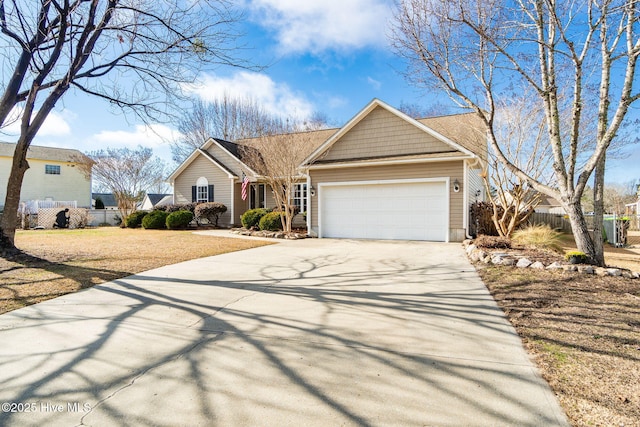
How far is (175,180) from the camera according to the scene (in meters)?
20.8

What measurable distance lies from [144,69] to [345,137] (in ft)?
25.9

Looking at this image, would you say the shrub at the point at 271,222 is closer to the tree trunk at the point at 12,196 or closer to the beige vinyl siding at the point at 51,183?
the tree trunk at the point at 12,196

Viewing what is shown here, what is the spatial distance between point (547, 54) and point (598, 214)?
3.65m

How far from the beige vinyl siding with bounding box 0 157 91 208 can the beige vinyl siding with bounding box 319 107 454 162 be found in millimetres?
26013

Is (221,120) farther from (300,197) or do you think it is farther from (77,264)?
(77,264)

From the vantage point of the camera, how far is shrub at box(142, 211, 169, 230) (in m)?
17.3

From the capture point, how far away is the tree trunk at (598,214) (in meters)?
6.85

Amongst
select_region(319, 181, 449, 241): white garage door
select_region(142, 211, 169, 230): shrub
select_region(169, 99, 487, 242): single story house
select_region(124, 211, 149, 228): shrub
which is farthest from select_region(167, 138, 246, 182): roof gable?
select_region(319, 181, 449, 241): white garage door

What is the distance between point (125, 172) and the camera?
22094 millimetres

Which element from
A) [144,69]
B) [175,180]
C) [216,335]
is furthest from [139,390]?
[175,180]

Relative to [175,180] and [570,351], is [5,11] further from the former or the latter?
[175,180]

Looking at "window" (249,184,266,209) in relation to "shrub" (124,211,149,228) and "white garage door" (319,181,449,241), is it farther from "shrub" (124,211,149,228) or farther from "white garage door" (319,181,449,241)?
"white garage door" (319,181,449,241)

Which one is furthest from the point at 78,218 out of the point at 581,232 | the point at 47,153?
the point at 581,232

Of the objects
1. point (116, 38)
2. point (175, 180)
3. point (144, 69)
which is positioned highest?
point (116, 38)
